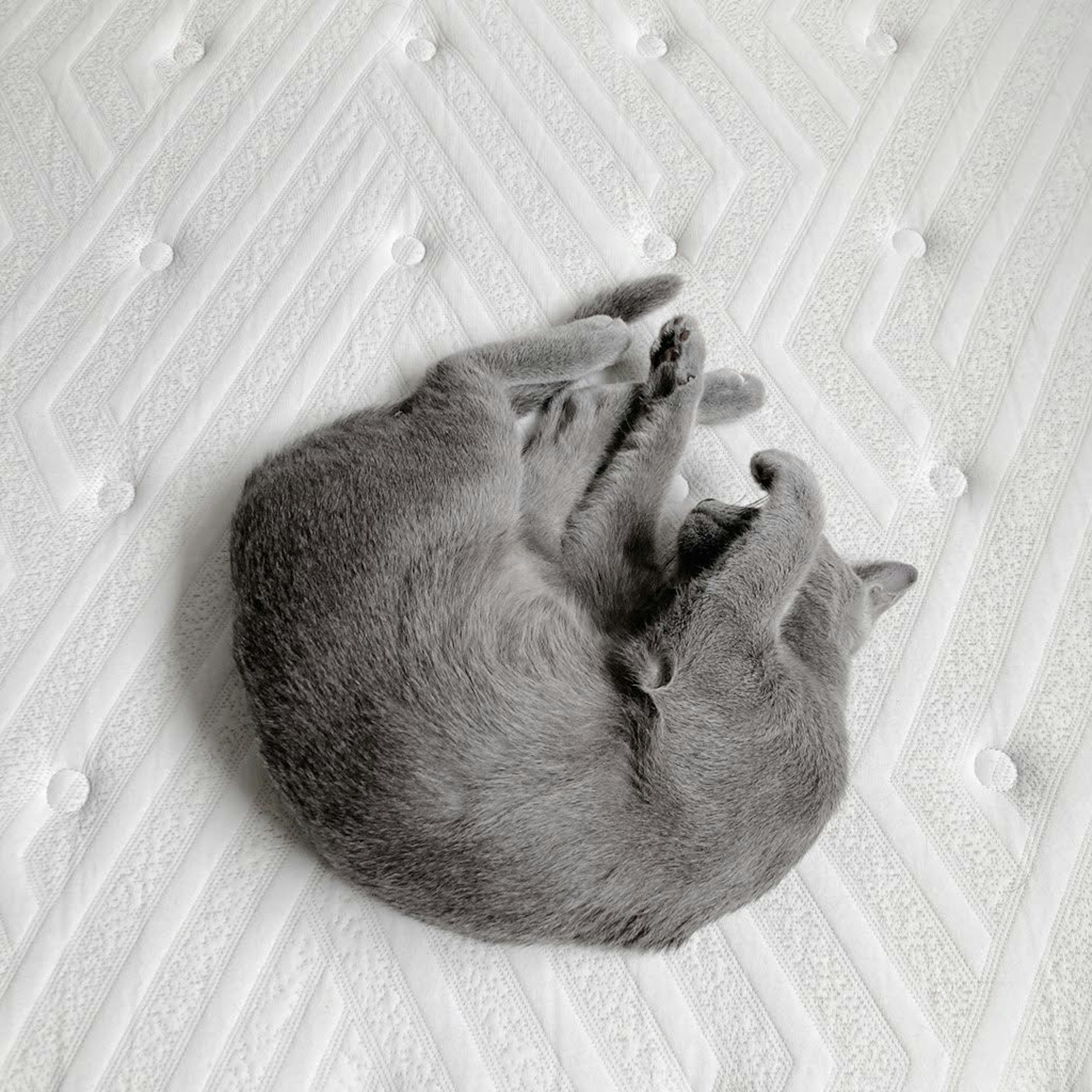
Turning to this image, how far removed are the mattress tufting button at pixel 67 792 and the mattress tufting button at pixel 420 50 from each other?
98cm

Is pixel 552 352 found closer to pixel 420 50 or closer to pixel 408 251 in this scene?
pixel 408 251

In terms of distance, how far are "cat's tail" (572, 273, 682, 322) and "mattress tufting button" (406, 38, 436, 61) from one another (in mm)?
413

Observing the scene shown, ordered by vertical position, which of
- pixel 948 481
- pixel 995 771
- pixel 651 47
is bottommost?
pixel 995 771

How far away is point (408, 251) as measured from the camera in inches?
50.4

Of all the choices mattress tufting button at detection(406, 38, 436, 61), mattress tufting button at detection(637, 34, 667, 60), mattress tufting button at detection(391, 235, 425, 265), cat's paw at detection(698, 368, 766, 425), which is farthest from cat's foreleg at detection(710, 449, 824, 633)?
mattress tufting button at detection(406, 38, 436, 61)

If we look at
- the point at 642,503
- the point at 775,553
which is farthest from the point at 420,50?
the point at 775,553

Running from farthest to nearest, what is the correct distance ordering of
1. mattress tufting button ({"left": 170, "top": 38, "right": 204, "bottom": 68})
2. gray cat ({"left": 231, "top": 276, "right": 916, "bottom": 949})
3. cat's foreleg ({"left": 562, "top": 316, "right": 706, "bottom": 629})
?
1. mattress tufting button ({"left": 170, "top": 38, "right": 204, "bottom": 68})
2. cat's foreleg ({"left": 562, "top": 316, "right": 706, "bottom": 629})
3. gray cat ({"left": 231, "top": 276, "right": 916, "bottom": 949})

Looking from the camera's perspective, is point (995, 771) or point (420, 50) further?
point (420, 50)

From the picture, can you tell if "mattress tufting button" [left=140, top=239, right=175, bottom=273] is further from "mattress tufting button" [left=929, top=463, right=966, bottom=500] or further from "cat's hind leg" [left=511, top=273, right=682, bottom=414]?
"mattress tufting button" [left=929, top=463, right=966, bottom=500]

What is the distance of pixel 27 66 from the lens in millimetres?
1296

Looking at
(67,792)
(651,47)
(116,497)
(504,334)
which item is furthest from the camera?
(651,47)

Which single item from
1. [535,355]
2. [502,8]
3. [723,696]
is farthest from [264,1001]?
[502,8]

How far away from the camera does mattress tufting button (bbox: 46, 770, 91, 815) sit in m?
1.03

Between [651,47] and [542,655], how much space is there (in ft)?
2.84
